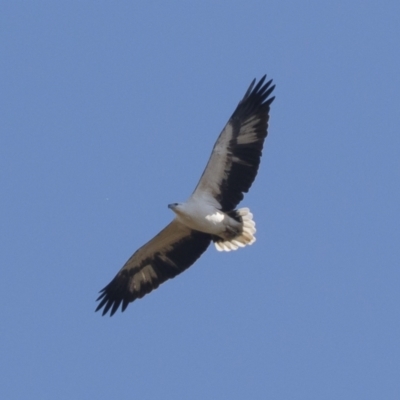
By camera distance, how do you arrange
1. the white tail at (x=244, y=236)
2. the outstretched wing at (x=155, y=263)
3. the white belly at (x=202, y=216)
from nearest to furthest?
1. the white belly at (x=202, y=216)
2. the white tail at (x=244, y=236)
3. the outstretched wing at (x=155, y=263)

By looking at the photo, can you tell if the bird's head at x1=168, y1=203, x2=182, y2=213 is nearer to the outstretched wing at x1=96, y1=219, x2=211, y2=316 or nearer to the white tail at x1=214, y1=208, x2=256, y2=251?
the outstretched wing at x1=96, y1=219, x2=211, y2=316

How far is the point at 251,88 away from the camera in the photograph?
17.9 metres

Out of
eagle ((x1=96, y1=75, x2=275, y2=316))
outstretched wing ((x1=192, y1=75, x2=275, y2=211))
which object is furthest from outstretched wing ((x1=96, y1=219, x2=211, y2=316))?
outstretched wing ((x1=192, y1=75, x2=275, y2=211))

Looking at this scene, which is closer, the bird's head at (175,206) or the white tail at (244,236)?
the bird's head at (175,206)

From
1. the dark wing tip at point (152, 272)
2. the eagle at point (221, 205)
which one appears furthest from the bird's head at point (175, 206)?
the dark wing tip at point (152, 272)

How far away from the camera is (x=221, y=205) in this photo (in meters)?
17.6

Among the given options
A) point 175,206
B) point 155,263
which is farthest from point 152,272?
point 175,206

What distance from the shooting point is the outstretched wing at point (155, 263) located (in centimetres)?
1816

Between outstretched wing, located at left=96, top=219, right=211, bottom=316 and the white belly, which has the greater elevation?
the white belly

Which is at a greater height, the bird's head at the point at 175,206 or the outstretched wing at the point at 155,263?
the bird's head at the point at 175,206

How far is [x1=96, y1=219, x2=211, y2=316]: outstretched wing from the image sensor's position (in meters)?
18.2

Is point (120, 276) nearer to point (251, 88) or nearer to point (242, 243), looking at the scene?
point (242, 243)

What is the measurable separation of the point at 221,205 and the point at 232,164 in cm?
61

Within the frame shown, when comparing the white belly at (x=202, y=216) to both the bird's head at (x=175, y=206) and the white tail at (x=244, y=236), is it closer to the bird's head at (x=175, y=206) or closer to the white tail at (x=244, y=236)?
the bird's head at (x=175, y=206)
